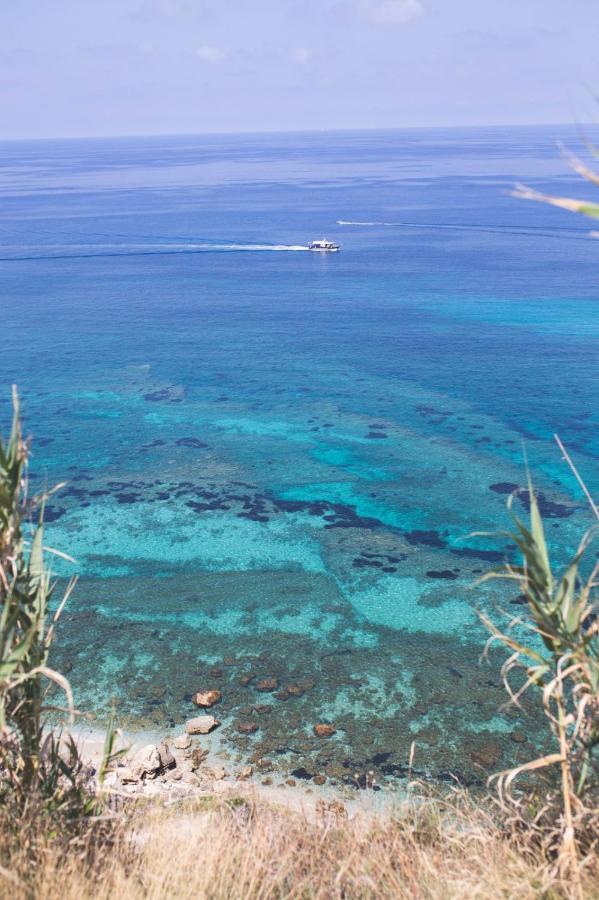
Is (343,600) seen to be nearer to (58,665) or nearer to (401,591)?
(401,591)

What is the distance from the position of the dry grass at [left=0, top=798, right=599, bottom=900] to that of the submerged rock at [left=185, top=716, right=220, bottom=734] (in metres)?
7.09

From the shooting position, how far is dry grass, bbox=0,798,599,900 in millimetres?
7129

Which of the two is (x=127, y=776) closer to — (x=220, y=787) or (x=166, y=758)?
(x=166, y=758)

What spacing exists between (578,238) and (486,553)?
63921mm

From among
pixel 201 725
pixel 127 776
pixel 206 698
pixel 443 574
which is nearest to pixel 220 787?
pixel 127 776

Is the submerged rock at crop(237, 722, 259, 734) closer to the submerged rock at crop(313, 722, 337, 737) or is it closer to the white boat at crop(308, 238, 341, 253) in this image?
the submerged rock at crop(313, 722, 337, 737)

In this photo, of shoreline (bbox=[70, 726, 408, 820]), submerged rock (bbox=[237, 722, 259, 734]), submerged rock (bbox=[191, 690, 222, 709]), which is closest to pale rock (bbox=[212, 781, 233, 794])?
shoreline (bbox=[70, 726, 408, 820])

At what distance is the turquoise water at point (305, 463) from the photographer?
18.6 metres

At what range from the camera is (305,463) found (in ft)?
103

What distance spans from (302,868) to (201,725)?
28.1 feet

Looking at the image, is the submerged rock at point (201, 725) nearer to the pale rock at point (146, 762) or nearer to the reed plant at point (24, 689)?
the pale rock at point (146, 762)

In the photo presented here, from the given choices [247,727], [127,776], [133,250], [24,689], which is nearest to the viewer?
[24,689]

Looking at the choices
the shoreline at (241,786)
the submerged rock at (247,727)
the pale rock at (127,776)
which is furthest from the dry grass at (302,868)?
the submerged rock at (247,727)

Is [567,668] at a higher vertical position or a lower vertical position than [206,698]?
higher
